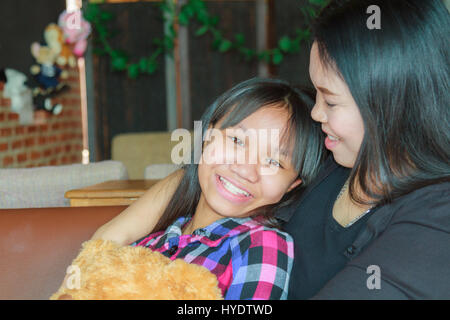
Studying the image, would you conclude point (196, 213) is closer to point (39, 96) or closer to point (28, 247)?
point (28, 247)

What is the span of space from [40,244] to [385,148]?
2.66ft

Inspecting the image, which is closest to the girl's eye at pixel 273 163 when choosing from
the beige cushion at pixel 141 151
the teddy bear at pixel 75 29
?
the beige cushion at pixel 141 151

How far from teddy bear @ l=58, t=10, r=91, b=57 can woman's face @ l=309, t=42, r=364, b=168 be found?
10.9 feet

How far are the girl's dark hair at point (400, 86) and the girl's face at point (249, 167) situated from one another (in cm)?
21

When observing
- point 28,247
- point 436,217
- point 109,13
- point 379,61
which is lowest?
point 28,247

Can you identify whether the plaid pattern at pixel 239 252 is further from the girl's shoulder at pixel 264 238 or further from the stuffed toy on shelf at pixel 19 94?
the stuffed toy on shelf at pixel 19 94

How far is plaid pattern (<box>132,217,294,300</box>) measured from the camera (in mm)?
856

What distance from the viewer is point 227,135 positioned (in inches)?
41.1

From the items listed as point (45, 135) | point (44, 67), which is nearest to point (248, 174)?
point (44, 67)

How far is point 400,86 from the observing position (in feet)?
2.61

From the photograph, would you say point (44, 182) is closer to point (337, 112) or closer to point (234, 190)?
point (234, 190)

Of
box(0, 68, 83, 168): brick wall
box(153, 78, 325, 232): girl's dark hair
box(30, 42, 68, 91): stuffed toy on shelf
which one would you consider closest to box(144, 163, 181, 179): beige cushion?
box(153, 78, 325, 232): girl's dark hair
